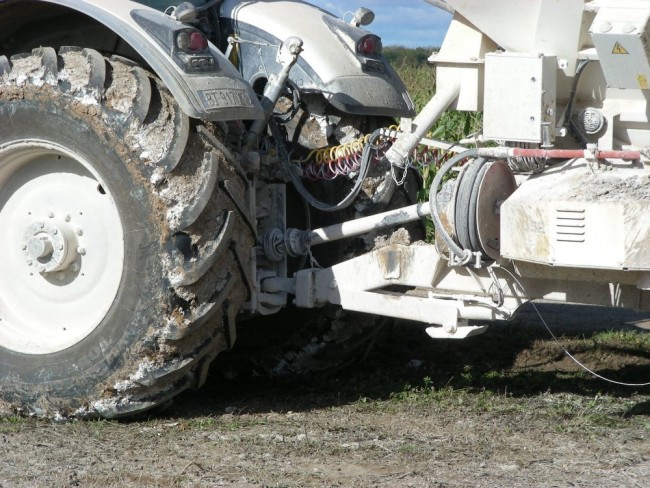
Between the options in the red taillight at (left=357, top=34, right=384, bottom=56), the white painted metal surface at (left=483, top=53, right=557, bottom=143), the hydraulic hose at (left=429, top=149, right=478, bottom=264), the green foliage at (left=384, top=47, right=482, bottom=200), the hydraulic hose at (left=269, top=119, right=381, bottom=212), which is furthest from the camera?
the green foliage at (left=384, top=47, right=482, bottom=200)

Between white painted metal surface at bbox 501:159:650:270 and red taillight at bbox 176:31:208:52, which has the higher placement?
red taillight at bbox 176:31:208:52

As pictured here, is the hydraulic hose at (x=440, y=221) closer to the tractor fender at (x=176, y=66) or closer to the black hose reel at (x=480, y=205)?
the black hose reel at (x=480, y=205)

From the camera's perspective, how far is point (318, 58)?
4.95 m

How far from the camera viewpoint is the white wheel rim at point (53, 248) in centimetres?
464

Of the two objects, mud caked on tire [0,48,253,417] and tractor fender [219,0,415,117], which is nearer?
mud caked on tire [0,48,253,417]

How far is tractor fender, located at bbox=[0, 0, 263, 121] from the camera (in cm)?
425

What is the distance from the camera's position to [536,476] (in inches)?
150

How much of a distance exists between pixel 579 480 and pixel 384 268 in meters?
1.22

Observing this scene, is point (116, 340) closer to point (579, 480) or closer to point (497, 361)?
point (579, 480)

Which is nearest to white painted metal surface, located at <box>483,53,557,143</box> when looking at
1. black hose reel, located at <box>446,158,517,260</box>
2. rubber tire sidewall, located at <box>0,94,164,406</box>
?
black hose reel, located at <box>446,158,517,260</box>

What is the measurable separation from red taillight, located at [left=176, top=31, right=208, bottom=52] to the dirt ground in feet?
4.70

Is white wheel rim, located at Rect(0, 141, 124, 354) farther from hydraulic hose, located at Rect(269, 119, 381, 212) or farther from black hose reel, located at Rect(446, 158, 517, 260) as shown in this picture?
black hose reel, located at Rect(446, 158, 517, 260)

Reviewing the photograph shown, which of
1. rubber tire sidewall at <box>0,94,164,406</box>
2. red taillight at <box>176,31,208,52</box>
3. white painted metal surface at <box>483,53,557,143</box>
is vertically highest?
red taillight at <box>176,31,208,52</box>

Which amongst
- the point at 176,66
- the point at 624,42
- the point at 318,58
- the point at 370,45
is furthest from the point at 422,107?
the point at 624,42
